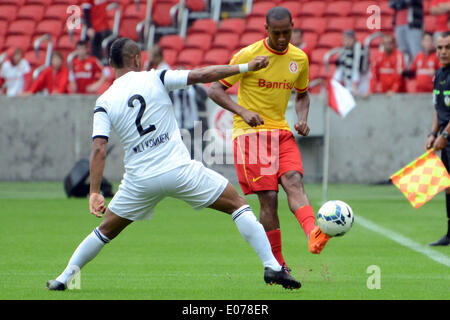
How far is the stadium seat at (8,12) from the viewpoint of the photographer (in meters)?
25.1

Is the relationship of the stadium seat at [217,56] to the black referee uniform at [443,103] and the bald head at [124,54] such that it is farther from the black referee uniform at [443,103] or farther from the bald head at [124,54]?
the bald head at [124,54]

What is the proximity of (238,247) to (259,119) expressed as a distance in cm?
326

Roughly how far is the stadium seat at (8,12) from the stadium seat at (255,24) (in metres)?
6.92

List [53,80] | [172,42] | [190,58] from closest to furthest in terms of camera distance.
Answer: [53,80], [190,58], [172,42]

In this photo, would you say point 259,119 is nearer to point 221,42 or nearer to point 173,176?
point 173,176

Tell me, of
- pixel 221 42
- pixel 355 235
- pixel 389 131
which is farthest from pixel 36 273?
pixel 221 42

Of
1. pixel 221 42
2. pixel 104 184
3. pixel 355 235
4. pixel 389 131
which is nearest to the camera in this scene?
pixel 355 235

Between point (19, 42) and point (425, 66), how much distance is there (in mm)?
11625

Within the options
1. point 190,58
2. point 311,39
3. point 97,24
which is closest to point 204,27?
point 190,58

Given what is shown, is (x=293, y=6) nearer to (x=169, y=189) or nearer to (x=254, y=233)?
(x=254, y=233)

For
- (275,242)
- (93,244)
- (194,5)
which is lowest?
(275,242)

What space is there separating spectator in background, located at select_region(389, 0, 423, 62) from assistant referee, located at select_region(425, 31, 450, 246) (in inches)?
343

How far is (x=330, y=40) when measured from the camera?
2173 centimetres

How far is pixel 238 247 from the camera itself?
9875 mm
